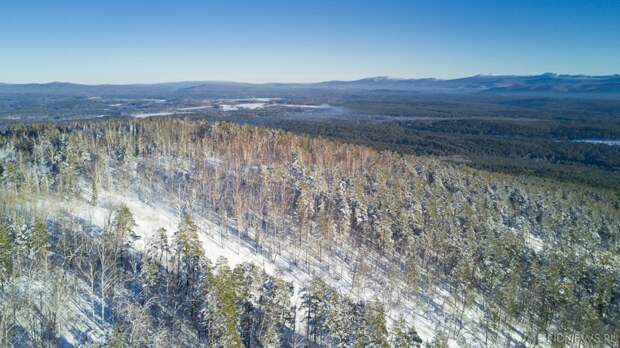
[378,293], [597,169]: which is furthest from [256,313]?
[597,169]

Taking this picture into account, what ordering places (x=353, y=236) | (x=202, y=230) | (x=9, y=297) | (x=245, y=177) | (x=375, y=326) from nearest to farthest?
(x=9, y=297) < (x=375, y=326) < (x=202, y=230) < (x=353, y=236) < (x=245, y=177)

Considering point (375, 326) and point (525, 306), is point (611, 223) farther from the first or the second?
point (375, 326)

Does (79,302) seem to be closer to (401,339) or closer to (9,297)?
(9,297)


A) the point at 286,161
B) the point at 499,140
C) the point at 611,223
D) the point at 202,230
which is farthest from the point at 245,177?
the point at 499,140

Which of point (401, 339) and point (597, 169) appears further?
point (597, 169)

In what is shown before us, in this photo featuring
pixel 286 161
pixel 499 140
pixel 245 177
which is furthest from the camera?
pixel 499 140

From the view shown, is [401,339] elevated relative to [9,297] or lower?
lower

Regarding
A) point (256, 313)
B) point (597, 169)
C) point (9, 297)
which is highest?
point (9, 297)
